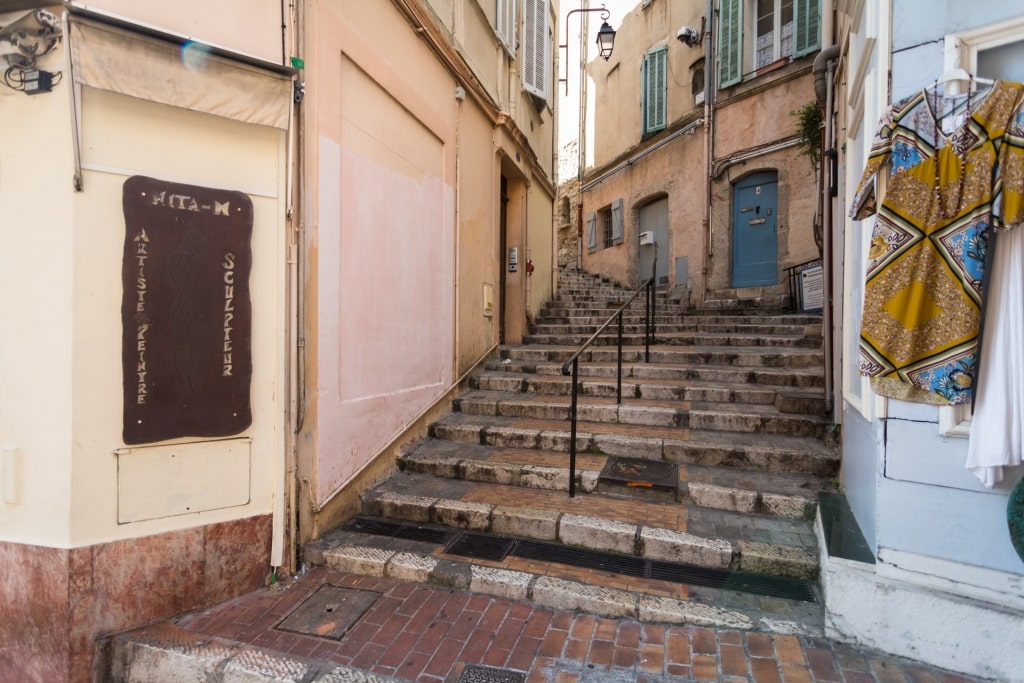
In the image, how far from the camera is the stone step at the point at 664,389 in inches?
181

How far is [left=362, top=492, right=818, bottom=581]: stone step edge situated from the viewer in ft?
9.86

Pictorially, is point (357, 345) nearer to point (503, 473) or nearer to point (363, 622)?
point (503, 473)

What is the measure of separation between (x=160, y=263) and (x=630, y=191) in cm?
1166

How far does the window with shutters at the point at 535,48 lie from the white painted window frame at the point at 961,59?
6.18 metres

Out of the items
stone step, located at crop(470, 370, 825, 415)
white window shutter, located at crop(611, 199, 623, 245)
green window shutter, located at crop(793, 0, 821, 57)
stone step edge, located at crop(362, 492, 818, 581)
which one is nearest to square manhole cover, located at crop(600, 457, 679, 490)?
stone step edge, located at crop(362, 492, 818, 581)

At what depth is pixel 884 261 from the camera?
94.7 inches

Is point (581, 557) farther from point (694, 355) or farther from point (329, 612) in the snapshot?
point (694, 355)

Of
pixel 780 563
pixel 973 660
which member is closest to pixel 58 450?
pixel 780 563

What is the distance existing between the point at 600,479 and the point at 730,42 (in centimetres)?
974

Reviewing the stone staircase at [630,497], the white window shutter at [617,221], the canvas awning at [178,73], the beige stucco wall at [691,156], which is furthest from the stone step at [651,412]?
the white window shutter at [617,221]

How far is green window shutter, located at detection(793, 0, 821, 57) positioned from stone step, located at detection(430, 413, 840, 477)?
7.86 m

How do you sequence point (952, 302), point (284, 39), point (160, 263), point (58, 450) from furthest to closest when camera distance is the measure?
point (284, 39) → point (160, 263) → point (58, 450) → point (952, 302)

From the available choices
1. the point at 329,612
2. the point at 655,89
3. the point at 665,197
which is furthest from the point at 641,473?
the point at 655,89

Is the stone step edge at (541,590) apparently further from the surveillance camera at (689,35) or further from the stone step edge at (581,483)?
the surveillance camera at (689,35)
